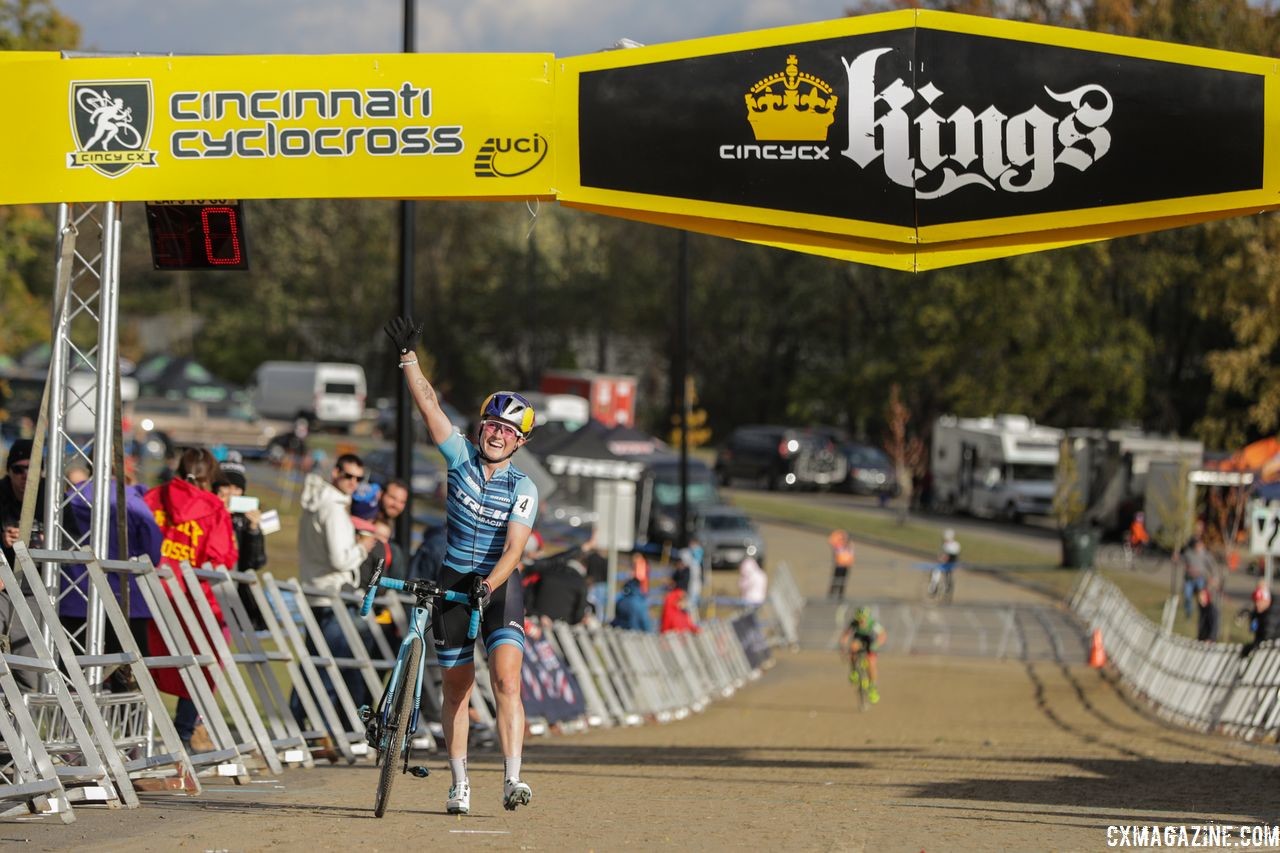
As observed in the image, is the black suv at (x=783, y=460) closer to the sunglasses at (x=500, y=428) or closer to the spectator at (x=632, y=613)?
the spectator at (x=632, y=613)

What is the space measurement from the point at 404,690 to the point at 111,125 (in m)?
4.72

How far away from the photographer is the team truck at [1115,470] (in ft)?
171

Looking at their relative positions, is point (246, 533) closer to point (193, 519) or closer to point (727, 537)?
point (193, 519)

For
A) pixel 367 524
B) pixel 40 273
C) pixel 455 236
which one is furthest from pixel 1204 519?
pixel 40 273

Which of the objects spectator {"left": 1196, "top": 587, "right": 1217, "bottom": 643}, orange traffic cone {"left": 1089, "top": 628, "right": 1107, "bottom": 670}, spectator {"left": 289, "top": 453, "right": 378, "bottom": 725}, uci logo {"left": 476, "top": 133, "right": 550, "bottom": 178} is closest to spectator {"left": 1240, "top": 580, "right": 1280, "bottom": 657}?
spectator {"left": 1196, "top": 587, "right": 1217, "bottom": 643}

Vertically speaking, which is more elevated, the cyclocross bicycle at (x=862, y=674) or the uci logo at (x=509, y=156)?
the uci logo at (x=509, y=156)

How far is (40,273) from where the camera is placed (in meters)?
91.1

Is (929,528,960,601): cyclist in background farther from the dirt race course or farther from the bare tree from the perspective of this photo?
the bare tree

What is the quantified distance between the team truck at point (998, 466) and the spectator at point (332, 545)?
45.5 metres

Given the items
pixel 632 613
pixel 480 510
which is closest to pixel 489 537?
pixel 480 510

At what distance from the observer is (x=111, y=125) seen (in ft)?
39.0

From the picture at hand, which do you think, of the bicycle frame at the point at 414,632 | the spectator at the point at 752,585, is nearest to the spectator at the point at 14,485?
the bicycle frame at the point at 414,632

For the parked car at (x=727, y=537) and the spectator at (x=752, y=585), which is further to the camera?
the parked car at (x=727, y=537)

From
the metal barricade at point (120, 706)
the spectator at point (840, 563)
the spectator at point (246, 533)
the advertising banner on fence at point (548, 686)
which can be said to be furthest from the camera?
the spectator at point (840, 563)
